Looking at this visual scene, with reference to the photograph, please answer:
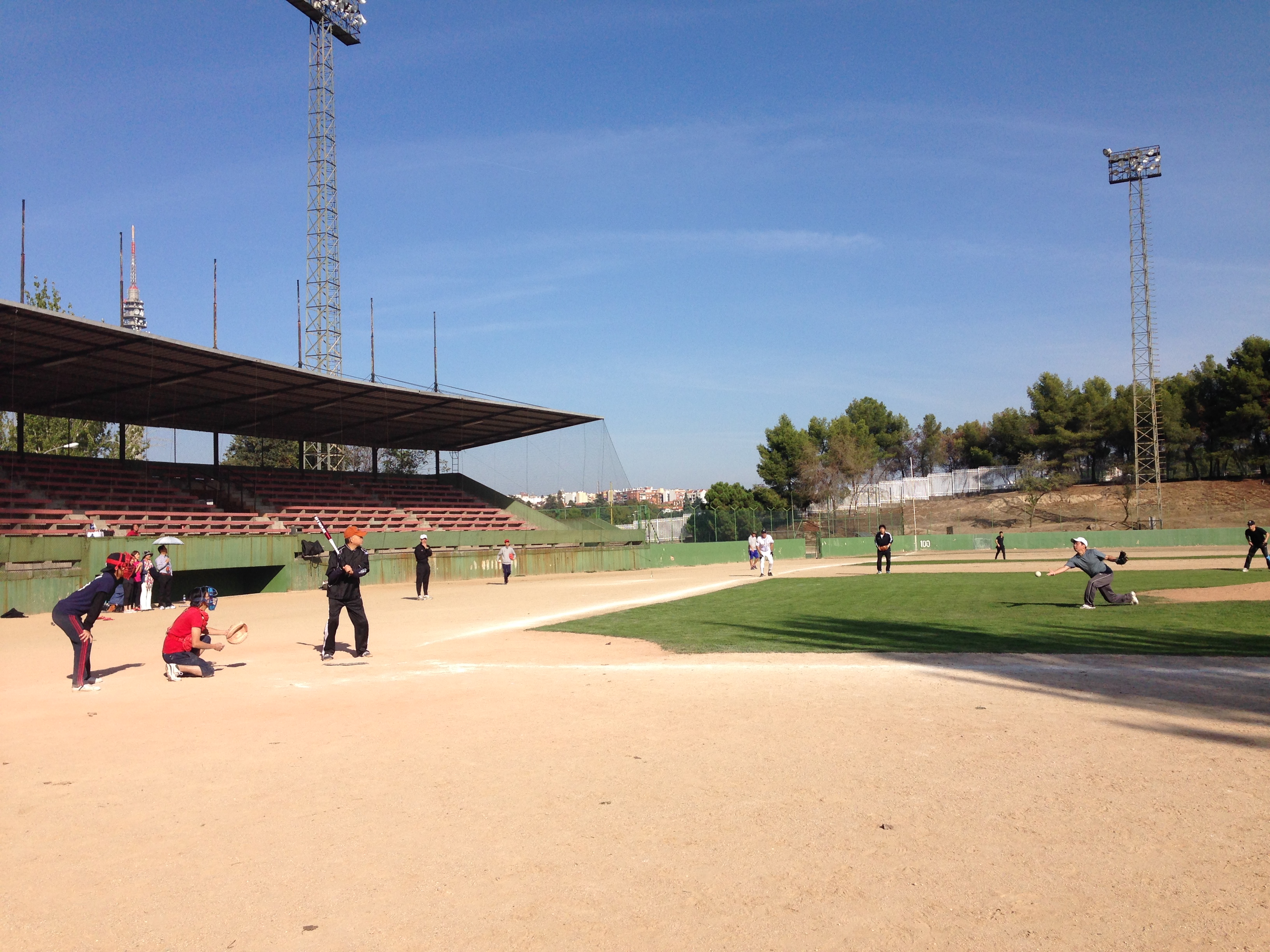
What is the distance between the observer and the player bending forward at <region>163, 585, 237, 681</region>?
10.8 meters

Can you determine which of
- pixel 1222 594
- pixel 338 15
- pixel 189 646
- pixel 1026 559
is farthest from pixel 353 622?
pixel 338 15

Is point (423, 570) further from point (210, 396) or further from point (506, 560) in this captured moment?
point (210, 396)

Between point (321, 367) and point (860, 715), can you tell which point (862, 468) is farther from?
point (860, 715)

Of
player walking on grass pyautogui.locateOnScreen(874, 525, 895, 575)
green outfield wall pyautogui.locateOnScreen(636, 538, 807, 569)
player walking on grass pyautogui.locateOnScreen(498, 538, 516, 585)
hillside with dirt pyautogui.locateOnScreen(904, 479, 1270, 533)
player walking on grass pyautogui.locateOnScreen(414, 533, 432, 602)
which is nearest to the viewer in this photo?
player walking on grass pyautogui.locateOnScreen(414, 533, 432, 602)

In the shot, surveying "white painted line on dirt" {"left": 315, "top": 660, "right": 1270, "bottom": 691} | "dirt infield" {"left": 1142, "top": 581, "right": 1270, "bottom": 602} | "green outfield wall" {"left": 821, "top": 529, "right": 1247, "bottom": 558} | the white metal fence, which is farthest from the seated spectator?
the white metal fence

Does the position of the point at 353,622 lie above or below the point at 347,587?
below

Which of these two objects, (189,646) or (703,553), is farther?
(703,553)

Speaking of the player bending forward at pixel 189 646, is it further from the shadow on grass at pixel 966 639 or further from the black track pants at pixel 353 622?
the shadow on grass at pixel 966 639

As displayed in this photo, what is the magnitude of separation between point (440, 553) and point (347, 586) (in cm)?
2621

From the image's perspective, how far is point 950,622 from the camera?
1505 centimetres

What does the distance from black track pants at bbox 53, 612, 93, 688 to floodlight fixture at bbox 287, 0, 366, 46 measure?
50165 millimetres

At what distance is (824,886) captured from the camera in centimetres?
399

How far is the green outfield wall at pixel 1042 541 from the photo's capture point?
54.3m

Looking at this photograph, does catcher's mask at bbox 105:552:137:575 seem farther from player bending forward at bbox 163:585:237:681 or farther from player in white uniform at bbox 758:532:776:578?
player in white uniform at bbox 758:532:776:578
